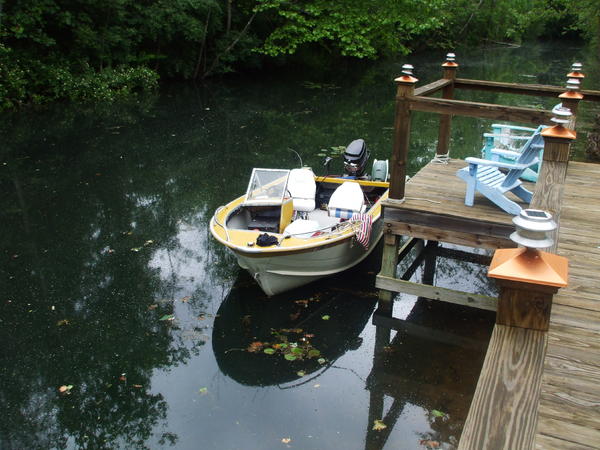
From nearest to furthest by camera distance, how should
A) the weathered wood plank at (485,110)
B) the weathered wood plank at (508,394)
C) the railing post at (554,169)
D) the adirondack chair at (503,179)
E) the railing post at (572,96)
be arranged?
1. the weathered wood plank at (508,394)
2. the railing post at (554,169)
3. the weathered wood plank at (485,110)
4. the railing post at (572,96)
5. the adirondack chair at (503,179)

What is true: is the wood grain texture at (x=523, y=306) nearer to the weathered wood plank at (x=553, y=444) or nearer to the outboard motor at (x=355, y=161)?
the weathered wood plank at (x=553, y=444)

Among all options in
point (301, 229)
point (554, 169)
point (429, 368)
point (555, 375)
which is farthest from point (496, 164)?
point (555, 375)

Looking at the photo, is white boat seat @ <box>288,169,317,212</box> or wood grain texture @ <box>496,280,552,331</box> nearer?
wood grain texture @ <box>496,280,552,331</box>

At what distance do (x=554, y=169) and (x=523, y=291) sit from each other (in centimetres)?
233

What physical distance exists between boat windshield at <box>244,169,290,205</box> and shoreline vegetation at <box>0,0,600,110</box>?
485 inches

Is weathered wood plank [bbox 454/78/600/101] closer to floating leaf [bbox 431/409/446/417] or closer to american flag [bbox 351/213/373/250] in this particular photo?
american flag [bbox 351/213/373/250]

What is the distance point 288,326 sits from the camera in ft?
24.0

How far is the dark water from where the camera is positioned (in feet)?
18.6

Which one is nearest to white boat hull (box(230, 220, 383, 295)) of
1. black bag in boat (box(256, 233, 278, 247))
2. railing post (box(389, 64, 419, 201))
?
black bag in boat (box(256, 233, 278, 247))

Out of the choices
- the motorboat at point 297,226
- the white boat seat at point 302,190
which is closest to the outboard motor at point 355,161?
the motorboat at point 297,226

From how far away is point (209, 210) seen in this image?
11031 millimetres

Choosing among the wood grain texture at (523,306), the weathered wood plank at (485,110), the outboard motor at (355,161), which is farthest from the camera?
the outboard motor at (355,161)

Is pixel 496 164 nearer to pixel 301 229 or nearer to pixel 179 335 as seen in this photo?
pixel 301 229

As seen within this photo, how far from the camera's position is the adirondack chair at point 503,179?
→ 641 cm
